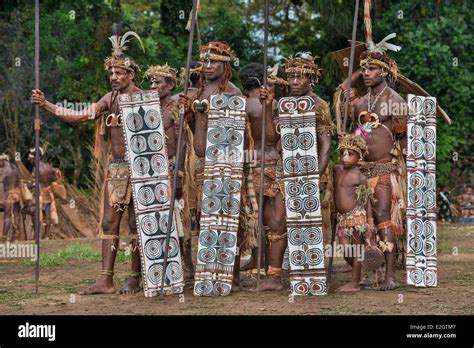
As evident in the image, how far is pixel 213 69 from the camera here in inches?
321

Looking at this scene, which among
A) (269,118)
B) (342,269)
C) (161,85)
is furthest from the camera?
(342,269)

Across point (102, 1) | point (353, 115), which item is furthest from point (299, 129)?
point (102, 1)

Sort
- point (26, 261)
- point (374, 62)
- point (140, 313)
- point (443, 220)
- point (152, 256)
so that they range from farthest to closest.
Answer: point (443, 220) → point (26, 261) → point (374, 62) → point (152, 256) → point (140, 313)

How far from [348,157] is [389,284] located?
45.0 inches

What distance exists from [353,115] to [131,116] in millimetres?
2042

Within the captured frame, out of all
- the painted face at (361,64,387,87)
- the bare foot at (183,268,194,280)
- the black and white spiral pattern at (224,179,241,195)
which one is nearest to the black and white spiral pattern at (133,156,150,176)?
the black and white spiral pattern at (224,179,241,195)

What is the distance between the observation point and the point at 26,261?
434 inches

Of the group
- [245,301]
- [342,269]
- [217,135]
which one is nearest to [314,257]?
[245,301]

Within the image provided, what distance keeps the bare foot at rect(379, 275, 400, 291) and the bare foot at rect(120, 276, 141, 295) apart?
2.07 metres

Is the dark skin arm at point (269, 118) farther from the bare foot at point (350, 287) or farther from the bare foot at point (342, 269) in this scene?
the bare foot at point (342, 269)

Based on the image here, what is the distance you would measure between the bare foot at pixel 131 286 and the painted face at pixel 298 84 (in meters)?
2.10

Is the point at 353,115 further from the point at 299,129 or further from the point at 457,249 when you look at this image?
the point at 457,249

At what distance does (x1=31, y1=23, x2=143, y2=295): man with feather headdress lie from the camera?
7.96m

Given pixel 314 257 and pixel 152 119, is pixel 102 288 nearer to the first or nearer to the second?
pixel 152 119
